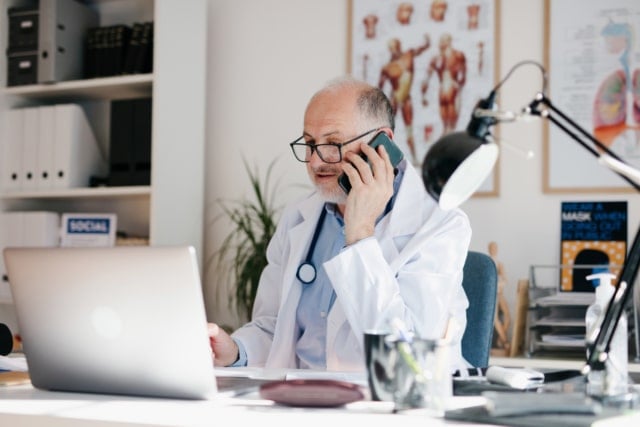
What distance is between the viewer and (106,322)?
1188 millimetres

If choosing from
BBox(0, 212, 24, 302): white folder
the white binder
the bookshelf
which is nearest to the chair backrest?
the bookshelf

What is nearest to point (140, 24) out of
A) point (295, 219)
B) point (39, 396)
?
point (295, 219)

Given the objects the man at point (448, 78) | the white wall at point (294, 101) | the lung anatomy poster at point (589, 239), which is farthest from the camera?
the man at point (448, 78)

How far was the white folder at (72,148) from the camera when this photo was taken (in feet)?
11.2

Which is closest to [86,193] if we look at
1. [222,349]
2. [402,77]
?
[402,77]

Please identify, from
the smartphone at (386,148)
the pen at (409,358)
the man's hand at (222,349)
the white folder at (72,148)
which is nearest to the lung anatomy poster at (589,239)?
the smartphone at (386,148)

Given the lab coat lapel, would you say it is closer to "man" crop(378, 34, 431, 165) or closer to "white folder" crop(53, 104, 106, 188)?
"man" crop(378, 34, 431, 165)

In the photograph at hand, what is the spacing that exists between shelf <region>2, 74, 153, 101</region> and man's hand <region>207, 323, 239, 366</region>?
1.68 meters

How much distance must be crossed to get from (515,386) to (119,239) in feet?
7.89

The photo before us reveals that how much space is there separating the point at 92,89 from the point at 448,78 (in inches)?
57.4

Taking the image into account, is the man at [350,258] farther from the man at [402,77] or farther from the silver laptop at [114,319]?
the man at [402,77]

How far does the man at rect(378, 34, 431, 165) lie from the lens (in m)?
3.18

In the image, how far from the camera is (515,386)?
4.29 ft

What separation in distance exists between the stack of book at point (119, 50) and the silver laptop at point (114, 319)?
2226mm
